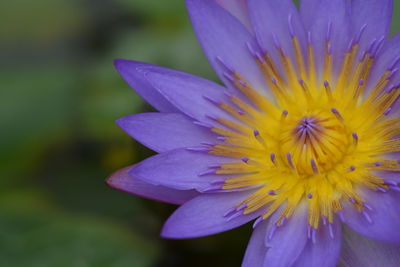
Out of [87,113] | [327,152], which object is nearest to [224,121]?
[327,152]

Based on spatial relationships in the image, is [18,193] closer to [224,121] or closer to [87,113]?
[87,113]

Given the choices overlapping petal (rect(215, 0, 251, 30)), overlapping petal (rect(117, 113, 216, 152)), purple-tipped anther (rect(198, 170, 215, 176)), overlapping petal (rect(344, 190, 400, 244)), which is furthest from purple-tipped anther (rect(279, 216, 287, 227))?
overlapping petal (rect(215, 0, 251, 30))


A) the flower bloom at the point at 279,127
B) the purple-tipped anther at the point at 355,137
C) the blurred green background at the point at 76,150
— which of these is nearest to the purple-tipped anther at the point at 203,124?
the flower bloom at the point at 279,127

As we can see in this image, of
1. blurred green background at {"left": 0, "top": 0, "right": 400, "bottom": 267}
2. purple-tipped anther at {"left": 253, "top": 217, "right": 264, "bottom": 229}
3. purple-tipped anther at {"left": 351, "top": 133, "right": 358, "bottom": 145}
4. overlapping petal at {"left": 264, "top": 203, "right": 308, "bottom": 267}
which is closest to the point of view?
overlapping petal at {"left": 264, "top": 203, "right": 308, "bottom": 267}

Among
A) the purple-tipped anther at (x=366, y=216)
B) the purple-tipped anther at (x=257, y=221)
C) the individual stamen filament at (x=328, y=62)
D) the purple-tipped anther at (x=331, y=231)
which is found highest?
the individual stamen filament at (x=328, y=62)

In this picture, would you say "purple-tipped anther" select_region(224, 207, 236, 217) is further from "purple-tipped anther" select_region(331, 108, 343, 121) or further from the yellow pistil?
"purple-tipped anther" select_region(331, 108, 343, 121)

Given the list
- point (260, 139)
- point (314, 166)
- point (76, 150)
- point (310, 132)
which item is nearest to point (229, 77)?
point (260, 139)

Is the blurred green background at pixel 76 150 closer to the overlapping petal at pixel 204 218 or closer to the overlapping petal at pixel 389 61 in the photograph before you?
the overlapping petal at pixel 204 218
